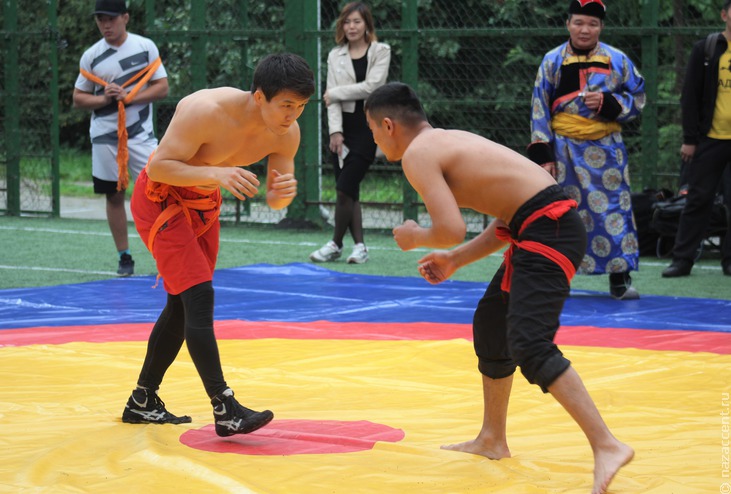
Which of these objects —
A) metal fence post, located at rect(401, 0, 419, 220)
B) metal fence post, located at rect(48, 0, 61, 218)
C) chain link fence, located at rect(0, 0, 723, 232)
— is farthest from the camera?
metal fence post, located at rect(48, 0, 61, 218)

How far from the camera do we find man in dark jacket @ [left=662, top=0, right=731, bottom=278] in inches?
313

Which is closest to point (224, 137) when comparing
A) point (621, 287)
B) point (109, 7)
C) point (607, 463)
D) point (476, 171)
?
point (476, 171)

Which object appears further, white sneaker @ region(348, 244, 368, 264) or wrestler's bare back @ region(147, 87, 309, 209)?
white sneaker @ region(348, 244, 368, 264)

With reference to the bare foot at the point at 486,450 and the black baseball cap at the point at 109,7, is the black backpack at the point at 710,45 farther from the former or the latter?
the bare foot at the point at 486,450

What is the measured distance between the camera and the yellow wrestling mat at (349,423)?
3.29 meters

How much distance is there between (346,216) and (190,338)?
492cm

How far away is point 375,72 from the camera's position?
8766 millimetres

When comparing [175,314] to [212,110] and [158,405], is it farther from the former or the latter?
[212,110]

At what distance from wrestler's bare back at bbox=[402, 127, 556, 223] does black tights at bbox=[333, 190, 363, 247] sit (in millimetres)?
5087

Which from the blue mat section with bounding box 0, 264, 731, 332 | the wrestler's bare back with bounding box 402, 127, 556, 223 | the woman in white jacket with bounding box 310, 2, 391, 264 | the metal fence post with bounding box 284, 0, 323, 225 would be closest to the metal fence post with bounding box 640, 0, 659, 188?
the woman in white jacket with bounding box 310, 2, 391, 264

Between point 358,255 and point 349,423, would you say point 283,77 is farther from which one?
point 358,255

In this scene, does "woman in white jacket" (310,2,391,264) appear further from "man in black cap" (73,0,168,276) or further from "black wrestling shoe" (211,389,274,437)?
"black wrestling shoe" (211,389,274,437)

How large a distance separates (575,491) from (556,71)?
4.10 metres

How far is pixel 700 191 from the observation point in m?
7.99
